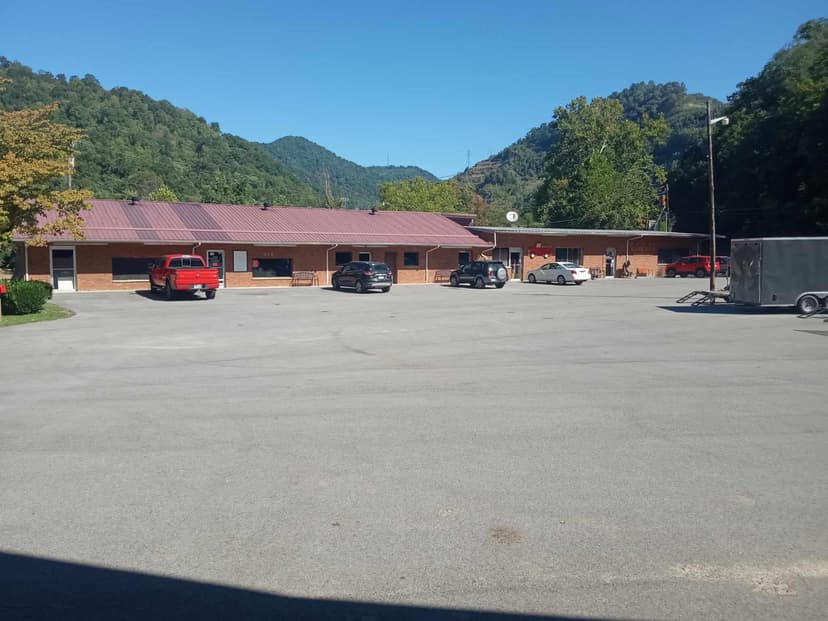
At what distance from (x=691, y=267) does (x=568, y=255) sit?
35.1 feet

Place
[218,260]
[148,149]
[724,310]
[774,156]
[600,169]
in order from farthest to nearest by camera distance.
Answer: [148,149]
[600,169]
[774,156]
[218,260]
[724,310]

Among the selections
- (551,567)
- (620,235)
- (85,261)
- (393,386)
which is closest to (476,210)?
(620,235)

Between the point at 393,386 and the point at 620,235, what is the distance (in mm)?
46144

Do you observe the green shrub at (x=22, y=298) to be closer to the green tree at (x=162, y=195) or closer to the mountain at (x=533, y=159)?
the green tree at (x=162, y=195)

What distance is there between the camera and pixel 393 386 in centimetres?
1109

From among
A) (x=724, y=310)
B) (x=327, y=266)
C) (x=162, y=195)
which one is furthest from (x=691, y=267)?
(x=162, y=195)

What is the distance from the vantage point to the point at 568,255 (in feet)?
173

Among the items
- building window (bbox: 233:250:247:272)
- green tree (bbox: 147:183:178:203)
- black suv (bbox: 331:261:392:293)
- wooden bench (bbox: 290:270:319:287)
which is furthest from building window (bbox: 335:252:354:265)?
green tree (bbox: 147:183:178:203)

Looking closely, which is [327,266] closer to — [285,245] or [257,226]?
[285,245]

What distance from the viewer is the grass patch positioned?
20994 millimetres

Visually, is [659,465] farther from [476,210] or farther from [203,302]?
[476,210]

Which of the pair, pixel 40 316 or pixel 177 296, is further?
pixel 177 296

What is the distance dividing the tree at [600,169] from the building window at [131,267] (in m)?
48.7

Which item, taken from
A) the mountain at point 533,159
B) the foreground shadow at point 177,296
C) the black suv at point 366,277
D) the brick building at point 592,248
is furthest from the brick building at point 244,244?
the mountain at point 533,159
